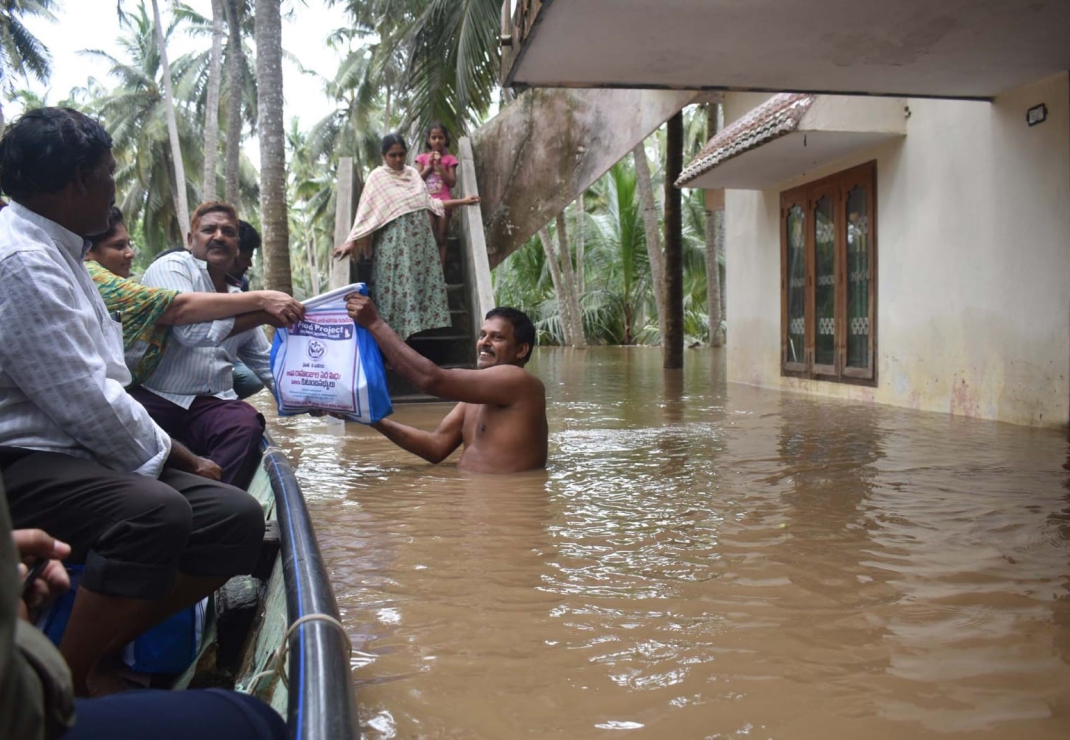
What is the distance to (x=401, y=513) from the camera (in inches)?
179

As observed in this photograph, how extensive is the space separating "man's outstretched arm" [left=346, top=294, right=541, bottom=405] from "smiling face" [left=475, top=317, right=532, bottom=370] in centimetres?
→ 13

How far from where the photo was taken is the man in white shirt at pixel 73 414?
206 cm

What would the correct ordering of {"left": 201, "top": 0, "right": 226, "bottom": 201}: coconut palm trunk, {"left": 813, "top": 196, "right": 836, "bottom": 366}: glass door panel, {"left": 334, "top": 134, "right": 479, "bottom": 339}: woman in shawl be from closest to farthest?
{"left": 334, "top": 134, "right": 479, "bottom": 339}: woman in shawl
{"left": 813, "top": 196, "right": 836, "bottom": 366}: glass door panel
{"left": 201, "top": 0, "right": 226, "bottom": 201}: coconut palm trunk

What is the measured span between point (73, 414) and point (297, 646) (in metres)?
0.82

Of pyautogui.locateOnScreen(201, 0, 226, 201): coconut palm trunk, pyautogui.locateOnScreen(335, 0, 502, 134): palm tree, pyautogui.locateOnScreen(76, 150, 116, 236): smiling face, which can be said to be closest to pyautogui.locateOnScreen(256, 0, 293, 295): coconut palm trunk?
pyautogui.locateOnScreen(335, 0, 502, 134): palm tree

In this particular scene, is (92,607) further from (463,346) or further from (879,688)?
(463,346)

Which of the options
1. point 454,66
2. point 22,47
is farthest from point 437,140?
point 22,47

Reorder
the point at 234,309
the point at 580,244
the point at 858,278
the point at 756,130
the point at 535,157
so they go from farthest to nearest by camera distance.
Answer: the point at 580,244, the point at 535,157, the point at 858,278, the point at 756,130, the point at 234,309

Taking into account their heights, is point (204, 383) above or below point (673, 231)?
below

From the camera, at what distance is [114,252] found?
4.06 m

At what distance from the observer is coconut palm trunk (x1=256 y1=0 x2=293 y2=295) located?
489 inches

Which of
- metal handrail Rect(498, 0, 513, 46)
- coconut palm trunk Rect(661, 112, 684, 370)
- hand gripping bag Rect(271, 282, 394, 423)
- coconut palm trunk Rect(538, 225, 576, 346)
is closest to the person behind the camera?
hand gripping bag Rect(271, 282, 394, 423)

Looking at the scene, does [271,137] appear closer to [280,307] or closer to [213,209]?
[213,209]

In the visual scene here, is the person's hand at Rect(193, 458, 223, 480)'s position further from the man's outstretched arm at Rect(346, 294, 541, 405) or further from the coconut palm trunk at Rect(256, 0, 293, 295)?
the coconut palm trunk at Rect(256, 0, 293, 295)
